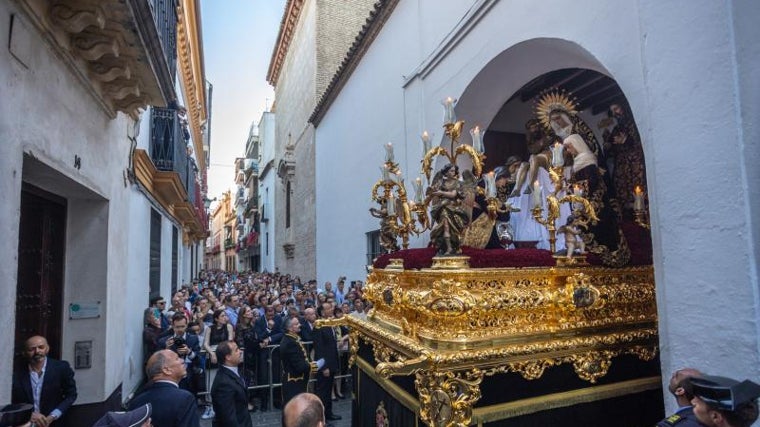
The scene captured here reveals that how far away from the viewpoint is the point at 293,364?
5.38 meters

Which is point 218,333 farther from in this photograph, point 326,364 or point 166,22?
point 166,22

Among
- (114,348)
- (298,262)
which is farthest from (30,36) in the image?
(298,262)

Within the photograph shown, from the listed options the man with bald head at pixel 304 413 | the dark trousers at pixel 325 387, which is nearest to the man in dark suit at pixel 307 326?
the dark trousers at pixel 325 387

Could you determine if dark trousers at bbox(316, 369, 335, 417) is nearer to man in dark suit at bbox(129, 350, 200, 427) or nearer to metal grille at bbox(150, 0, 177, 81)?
man in dark suit at bbox(129, 350, 200, 427)

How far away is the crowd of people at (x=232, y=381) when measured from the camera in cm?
196

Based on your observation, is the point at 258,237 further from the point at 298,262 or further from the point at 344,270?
the point at 344,270

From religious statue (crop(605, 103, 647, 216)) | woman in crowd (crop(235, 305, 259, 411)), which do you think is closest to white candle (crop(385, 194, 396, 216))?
religious statue (crop(605, 103, 647, 216))

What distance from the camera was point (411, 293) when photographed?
126 inches

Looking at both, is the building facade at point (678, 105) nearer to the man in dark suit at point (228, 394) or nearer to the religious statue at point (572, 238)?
the religious statue at point (572, 238)

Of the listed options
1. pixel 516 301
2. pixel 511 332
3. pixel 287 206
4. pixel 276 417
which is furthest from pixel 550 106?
pixel 287 206

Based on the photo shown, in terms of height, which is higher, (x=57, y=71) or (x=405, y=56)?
(x=405, y=56)

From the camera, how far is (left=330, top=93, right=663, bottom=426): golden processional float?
2828mm

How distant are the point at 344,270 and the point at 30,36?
1051cm

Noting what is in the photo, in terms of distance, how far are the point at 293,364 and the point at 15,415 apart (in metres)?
3.36
